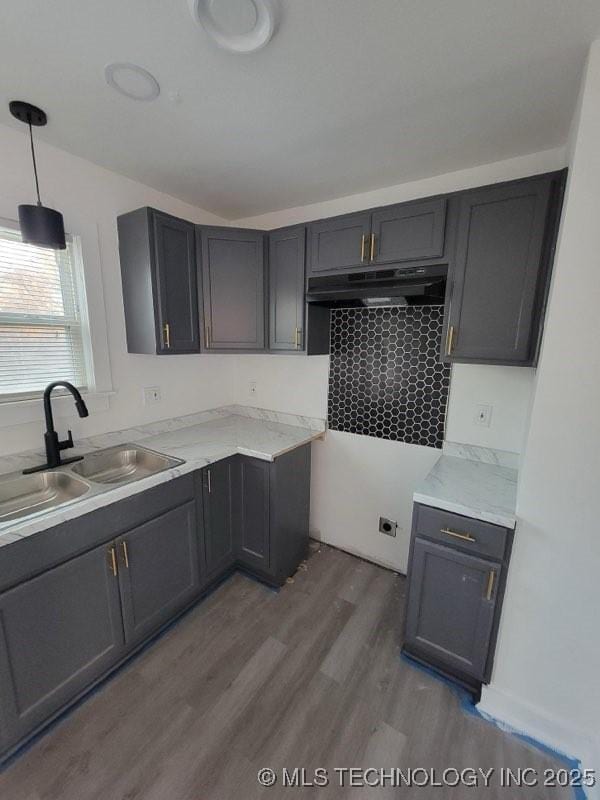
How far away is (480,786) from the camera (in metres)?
1.22

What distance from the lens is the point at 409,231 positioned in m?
1.67

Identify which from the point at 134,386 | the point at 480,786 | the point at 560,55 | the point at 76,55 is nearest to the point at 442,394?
the point at 560,55

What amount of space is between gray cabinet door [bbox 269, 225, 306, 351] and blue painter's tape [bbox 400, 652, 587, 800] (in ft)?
5.99

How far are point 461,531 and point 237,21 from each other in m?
1.91

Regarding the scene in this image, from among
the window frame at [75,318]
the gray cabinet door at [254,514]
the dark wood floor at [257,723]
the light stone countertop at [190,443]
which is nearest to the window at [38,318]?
the window frame at [75,318]

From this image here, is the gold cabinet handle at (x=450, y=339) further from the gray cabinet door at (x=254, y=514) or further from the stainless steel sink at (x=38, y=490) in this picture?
the stainless steel sink at (x=38, y=490)

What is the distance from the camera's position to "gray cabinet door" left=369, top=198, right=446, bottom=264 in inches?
62.9

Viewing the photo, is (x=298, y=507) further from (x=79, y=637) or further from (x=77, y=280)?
(x=77, y=280)

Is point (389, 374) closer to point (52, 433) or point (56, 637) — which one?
point (52, 433)

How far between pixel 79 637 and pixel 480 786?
5.41ft

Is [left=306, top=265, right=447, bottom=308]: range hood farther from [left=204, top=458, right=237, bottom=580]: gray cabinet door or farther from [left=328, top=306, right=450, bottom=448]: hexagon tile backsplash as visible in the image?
[left=204, top=458, right=237, bottom=580]: gray cabinet door

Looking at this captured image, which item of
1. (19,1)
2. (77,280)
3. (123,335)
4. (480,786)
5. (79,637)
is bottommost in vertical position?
(480,786)

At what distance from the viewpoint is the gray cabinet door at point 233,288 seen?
2.11 meters

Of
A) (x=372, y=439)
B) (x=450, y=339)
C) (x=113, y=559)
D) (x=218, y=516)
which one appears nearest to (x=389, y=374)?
(x=372, y=439)
